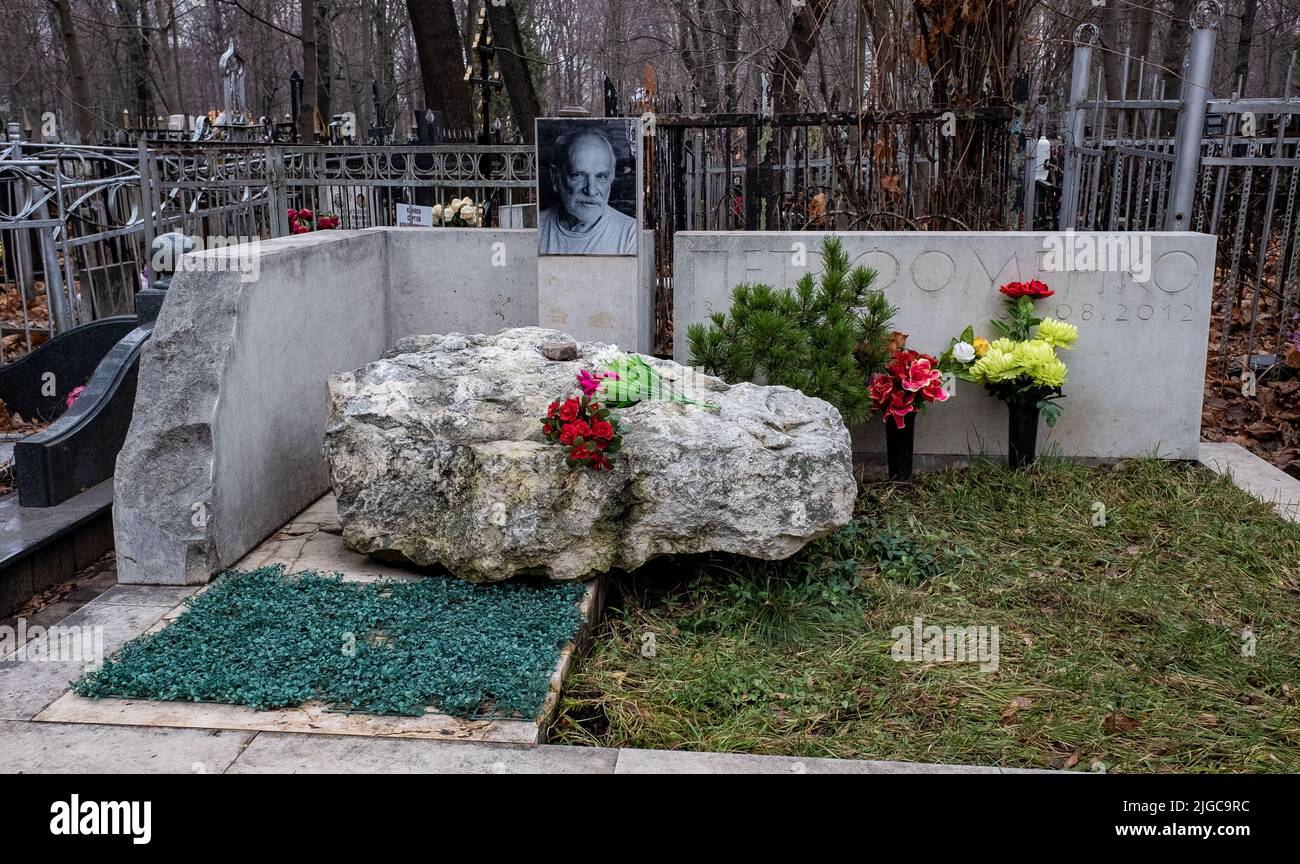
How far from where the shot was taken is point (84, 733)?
386 centimetres

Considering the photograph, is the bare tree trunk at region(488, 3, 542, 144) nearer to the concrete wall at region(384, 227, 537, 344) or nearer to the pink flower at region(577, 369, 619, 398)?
the concrete wall at region(384, 227, 537, 344)

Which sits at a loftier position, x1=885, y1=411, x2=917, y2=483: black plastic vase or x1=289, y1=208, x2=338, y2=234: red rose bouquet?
x1=289, y1=208, x2=338, y2=234: red rose bouquet

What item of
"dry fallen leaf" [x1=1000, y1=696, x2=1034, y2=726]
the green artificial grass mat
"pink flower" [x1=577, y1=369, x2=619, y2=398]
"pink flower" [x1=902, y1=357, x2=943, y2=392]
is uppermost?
"pink flower" [x1=577, y1=369, x2=619, y2=398]

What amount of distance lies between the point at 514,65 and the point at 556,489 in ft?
36.9

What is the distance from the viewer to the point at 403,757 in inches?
146

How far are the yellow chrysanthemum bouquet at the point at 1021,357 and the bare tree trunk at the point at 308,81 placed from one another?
1358 cm

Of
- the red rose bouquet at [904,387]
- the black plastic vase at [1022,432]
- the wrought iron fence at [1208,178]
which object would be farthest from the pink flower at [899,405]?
the wrought iron fence at [1208,178]

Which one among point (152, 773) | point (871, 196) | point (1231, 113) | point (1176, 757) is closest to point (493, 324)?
point (871, 196)

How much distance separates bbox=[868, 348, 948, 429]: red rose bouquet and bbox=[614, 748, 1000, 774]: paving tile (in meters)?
3.32

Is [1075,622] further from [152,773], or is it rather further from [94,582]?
[94,582]

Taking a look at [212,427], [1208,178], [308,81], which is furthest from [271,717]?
[308,81]

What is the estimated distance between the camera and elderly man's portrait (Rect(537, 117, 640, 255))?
7.37 meters

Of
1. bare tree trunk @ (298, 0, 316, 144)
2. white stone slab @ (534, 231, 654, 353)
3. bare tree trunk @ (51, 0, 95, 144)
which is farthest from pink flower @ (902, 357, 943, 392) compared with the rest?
bare tree trunk @ (51, 0, 95, 144)

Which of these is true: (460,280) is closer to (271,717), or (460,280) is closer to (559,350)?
(559,350)
